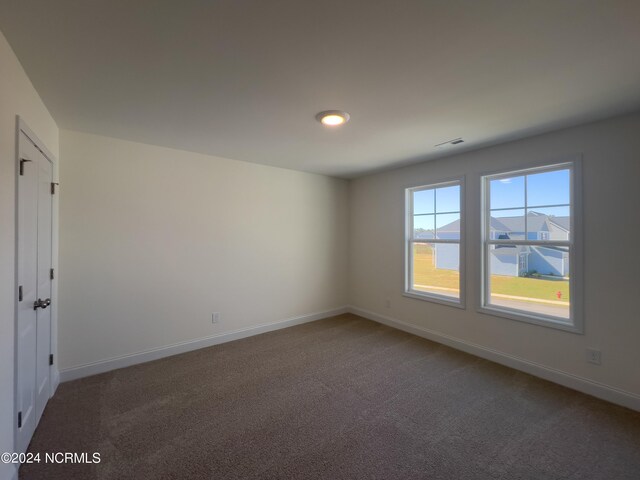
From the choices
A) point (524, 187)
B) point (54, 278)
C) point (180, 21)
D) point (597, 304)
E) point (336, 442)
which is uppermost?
point (180, 21)

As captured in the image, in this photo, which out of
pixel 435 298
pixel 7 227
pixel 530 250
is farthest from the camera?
pixel 435 298

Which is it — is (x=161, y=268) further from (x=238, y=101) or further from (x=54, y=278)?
(x=238, y=101)

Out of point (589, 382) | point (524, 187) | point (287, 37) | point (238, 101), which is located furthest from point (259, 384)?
point (524, 187)

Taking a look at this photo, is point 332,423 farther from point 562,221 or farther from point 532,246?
point 562,221

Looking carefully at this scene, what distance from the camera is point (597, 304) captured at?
2.55m

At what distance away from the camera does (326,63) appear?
1.71 m

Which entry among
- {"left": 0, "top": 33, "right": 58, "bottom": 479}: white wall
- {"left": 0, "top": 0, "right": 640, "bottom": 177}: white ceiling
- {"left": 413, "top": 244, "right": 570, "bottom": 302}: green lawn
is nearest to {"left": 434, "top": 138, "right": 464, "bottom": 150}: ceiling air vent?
{"left": 0, "top": 0, "right": 640, "bottom": 177}: white ceiling

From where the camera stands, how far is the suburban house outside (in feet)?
9.30

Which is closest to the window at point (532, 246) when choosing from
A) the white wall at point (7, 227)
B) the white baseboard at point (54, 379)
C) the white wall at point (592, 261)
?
the white wall at point (592, 261)

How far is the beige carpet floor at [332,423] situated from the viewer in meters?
1.76

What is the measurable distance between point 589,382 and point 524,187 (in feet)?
6.47

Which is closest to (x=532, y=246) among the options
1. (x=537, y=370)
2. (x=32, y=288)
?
(x=537, y=370)

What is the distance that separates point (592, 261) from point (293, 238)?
351 cm

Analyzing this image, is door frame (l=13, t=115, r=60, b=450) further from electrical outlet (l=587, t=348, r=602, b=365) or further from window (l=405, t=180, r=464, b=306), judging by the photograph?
electrical outlet (l=587, t=348, r=602, b=365)
